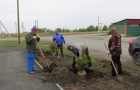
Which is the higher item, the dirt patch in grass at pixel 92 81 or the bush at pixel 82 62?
the bush at pixel 82 62

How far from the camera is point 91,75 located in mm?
5645

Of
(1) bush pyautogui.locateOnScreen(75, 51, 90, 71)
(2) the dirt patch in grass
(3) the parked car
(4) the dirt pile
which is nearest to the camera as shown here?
(2) the dirt patch in grass

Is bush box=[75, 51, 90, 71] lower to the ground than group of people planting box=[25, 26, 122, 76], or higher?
lower

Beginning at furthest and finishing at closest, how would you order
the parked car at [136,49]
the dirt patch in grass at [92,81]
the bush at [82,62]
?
the parked car at [136,49] → the bush at [82,62] → the dirt patch in grass at [92,81]

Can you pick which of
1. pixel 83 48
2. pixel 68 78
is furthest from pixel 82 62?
pixel 68 78

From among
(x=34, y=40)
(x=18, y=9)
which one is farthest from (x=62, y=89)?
(x=18, y=9)

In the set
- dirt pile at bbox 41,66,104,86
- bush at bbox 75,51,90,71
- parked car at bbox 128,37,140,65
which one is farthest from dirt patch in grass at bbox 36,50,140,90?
parked car at bbox 128,37,140,65

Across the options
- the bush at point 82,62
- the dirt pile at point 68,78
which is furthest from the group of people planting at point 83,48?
the dirt pile at point 68,78

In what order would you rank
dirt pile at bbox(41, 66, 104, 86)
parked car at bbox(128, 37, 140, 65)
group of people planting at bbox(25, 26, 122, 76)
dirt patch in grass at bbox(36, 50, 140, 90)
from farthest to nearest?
parked car at bbox(128, 37, 140, 65) < group of people planting at bbox(25, 26, 122, 76) < dirt pile at bbox(41, 66, 104, 86) < dirt patch in grass at bbox(36, 50, 140, 90)

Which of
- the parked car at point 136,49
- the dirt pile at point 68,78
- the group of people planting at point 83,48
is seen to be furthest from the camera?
the parked car at point 136,49

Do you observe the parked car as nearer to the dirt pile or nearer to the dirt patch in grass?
the dirt patch in grass

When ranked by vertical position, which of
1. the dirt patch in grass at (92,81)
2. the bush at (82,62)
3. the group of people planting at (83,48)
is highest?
the group of people planting at (83,48)

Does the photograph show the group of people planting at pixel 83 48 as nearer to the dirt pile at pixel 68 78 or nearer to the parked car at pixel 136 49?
the dirt pile at pixel 68 78

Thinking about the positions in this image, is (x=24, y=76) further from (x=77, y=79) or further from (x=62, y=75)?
(x=77, y=79)
